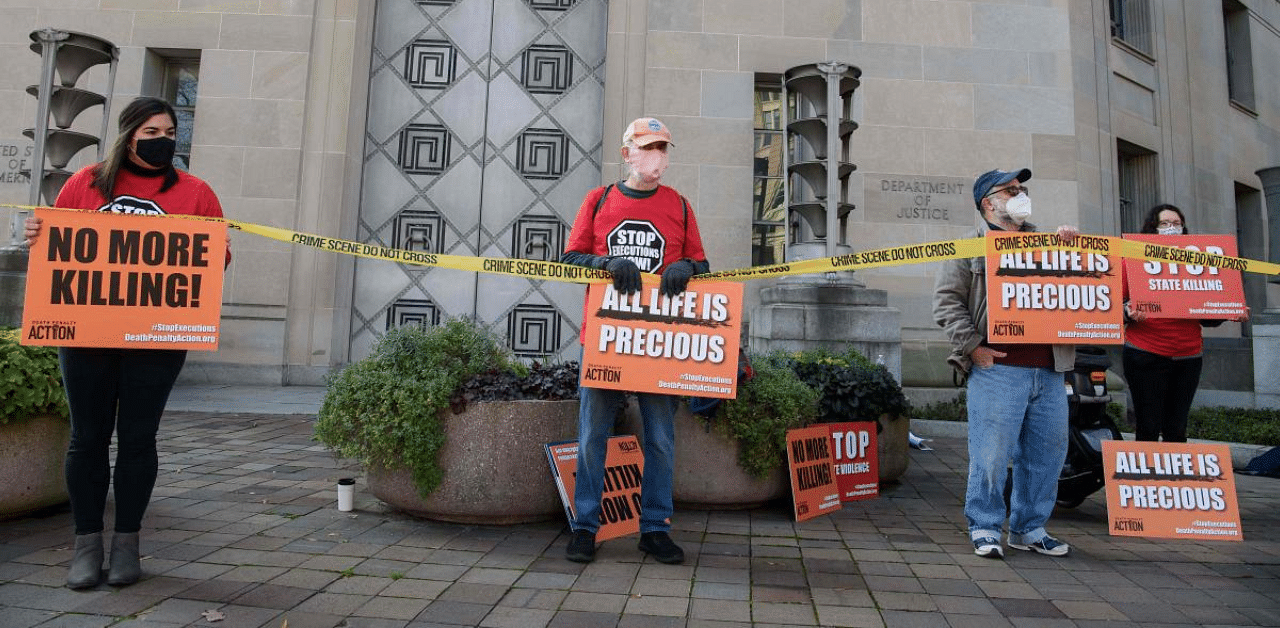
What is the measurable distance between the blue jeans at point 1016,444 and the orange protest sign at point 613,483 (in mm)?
1908

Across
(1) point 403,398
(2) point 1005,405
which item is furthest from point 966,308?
(1) point 403,398

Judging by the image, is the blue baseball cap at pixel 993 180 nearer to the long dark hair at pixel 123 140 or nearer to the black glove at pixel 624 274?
the black glove at pixel 624 274

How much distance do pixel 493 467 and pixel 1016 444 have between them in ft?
9.82

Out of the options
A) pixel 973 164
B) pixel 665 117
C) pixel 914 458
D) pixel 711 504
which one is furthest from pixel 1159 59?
pixel 711 504

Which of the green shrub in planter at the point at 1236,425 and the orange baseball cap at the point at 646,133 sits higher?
the orange baseball cap at the point at 646,133

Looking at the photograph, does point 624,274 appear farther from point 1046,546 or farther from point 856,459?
point 1046,546

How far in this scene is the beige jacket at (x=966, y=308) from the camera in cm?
385

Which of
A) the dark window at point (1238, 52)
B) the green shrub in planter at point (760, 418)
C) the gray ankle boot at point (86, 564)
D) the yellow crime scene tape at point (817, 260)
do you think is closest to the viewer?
the gray ankle boot at point (86, 564)

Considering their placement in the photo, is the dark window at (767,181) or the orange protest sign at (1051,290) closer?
the orange protest sign at (1051,290)

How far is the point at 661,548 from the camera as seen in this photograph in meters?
3.56

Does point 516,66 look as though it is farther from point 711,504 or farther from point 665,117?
point 711,504

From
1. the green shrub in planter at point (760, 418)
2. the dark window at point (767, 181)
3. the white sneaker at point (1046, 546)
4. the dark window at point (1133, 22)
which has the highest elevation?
the dark window at point (1133, 22)

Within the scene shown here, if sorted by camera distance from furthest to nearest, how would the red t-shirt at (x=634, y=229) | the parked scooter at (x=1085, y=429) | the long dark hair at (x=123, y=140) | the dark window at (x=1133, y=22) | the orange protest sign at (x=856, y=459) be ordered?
the dark window at (x=1133, y=22)
the orange protest sign at (x=856, y=459)
the parked scooter at (x=1085, y=429)
the red t-shirt at (x=634, y=229)
the long dark hair at (x=123, y=140)

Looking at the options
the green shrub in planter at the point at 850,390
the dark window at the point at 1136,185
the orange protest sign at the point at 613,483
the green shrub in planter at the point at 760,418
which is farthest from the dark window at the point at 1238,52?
the orange protest sign at the point at 613,483
